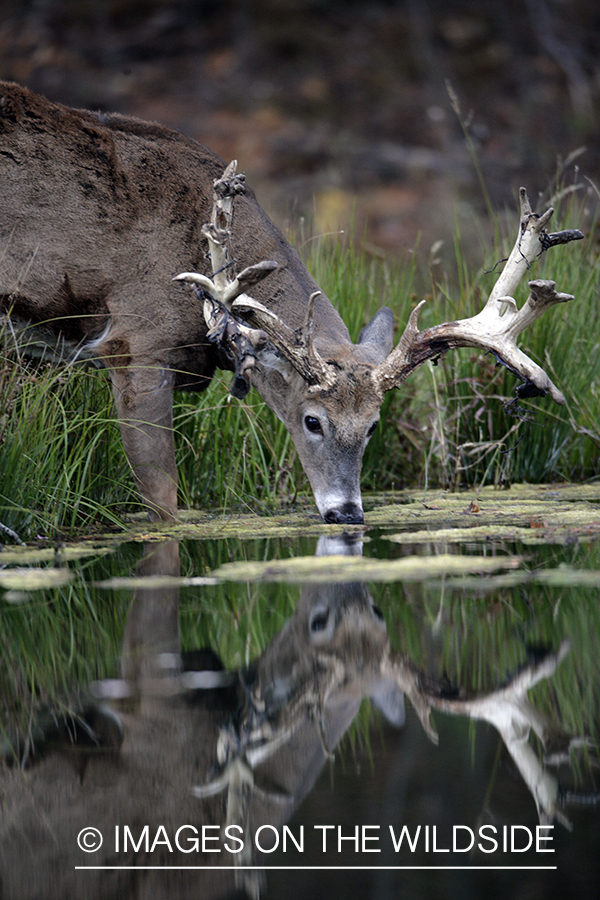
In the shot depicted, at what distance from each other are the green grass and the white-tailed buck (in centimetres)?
23

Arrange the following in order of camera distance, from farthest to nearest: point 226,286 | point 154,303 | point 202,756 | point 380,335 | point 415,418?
point 415,418
point 380,335
point 154,303
point 226,286
point 202,756

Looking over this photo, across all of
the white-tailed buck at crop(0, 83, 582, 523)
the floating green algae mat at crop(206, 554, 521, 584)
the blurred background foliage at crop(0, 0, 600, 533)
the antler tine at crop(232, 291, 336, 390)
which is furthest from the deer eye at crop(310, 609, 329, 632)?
the blurred background foliage at crop(0, 0, 600, 533)

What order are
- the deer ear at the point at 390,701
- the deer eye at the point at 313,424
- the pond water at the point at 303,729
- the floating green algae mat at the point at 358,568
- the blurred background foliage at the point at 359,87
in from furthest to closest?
the blurred background foliage at the point at 359,87 → the deer eye at the point at 313,424 → the floating green algae mat at the point at 358,568 → the deer ear at the point at 390,701 → the pond water at the point at 303,729

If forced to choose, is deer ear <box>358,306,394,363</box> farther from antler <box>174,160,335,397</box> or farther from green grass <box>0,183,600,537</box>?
green grass <box>0,183,600,537</box>

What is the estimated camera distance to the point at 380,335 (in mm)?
6051

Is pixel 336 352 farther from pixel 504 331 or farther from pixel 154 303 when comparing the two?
pixel 154 303

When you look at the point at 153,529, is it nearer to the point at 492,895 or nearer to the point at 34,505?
the point at 34,505

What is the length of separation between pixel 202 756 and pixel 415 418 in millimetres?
5301

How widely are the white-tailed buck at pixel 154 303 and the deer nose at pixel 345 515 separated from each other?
4 cm

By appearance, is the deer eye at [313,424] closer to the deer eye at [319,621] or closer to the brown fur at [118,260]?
the brown fur at [118,260]

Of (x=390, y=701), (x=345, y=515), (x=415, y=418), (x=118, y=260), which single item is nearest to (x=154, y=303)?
(x=118, y=260)

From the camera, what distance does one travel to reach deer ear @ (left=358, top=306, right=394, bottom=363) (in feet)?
19.5

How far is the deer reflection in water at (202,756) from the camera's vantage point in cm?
174

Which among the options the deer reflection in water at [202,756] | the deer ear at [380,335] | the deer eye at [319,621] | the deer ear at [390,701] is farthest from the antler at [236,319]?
the deer ear at [390,701]
